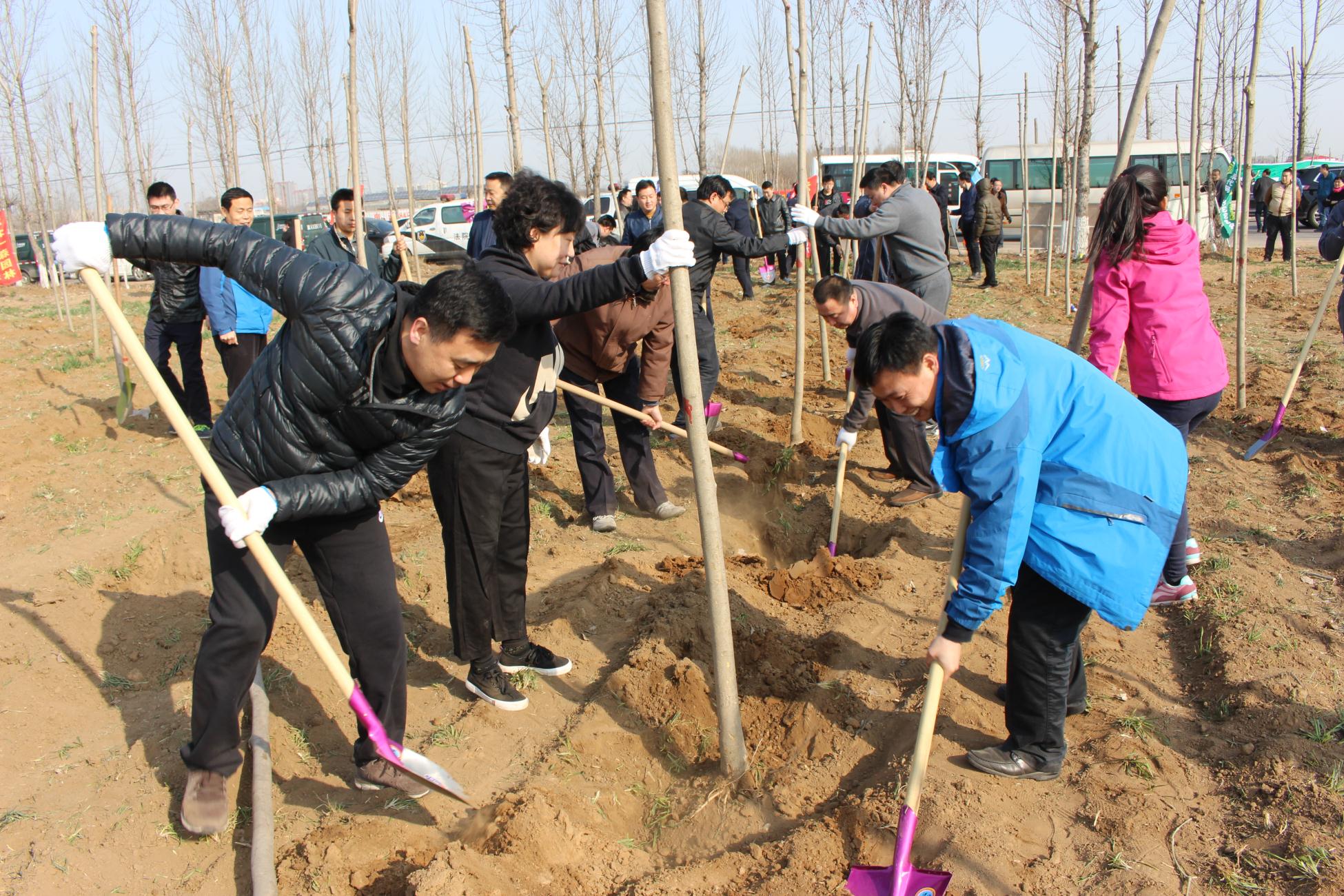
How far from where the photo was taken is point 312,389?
99.7 inches

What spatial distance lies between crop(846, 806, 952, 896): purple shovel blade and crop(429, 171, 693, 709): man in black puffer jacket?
1.56 meters

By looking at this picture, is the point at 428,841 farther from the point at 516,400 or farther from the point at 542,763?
the point at 516,400

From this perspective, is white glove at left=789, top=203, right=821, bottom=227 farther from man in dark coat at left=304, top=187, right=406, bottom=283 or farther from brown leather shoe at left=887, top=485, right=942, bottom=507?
man in dark coat at left=304, top=187, right=406, bottom=283

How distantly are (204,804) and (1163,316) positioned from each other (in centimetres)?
400

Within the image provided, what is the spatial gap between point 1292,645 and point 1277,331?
7748 mm

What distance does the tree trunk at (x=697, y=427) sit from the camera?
2.56 meters

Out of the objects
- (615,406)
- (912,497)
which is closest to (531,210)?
(615,406)

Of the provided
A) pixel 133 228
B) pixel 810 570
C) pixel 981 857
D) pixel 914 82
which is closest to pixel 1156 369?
pixel 810 570

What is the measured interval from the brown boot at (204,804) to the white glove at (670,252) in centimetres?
205

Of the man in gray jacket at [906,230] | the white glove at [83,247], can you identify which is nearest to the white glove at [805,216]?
the man in gray jacket at [906,230]

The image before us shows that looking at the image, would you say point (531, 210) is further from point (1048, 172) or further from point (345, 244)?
point (1048, 172)

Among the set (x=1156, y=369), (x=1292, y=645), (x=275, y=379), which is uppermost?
(x=275, y=379)

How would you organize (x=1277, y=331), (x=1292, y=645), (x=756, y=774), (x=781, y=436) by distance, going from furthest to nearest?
1. (x=1277, y=331)
2. (x=781, y=436)
3. (x=1292, y=645)
4. (x=756, y=774)

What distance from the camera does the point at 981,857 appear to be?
8.45ft
